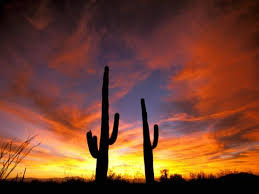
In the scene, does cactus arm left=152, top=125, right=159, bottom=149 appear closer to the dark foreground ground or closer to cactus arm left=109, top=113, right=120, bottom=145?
the dark foreground ground

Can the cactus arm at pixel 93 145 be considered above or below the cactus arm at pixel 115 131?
below

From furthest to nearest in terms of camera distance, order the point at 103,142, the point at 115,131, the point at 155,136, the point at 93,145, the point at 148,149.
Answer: the point at 155,136, the point at 148,149, the point at 115,131, the point at 103,142, the point at 93,145

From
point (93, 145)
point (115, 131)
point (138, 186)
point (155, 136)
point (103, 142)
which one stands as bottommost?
point (138, 186)

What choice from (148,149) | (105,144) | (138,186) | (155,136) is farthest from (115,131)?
(155,136)

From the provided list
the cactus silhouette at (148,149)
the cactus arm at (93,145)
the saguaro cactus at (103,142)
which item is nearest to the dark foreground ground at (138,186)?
the saguaro cactus at (103,142)

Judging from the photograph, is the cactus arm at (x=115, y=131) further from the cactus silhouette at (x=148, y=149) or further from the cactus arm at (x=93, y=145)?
the cactus silhouette at (x=148, y=149)

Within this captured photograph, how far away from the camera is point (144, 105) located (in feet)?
34.6

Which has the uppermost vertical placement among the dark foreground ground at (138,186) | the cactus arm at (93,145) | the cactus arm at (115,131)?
the cactus arm at (115,131)

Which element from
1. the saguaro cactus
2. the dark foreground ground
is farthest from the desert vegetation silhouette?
the dark foreground ground

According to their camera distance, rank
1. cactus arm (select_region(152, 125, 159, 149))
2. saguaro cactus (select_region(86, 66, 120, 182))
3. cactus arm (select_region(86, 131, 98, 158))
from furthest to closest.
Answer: cactus arm (select_region(152, 125, 159, 149)) < cactus arm (select_region(86, 131, 98, 158)) < saguaro cactus (select_region(86, 66, 120, 182))

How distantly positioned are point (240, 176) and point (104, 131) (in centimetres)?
696

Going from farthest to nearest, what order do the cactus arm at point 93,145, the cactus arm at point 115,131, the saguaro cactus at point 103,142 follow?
the cactus arm at point 115,131
the cactus arm at point 93,145
the saguaro cactus at point 103,142

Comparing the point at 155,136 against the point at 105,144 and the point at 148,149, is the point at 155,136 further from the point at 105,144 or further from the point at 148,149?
the point at 105,144

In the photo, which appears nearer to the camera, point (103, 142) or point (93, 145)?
point (93, 145)
